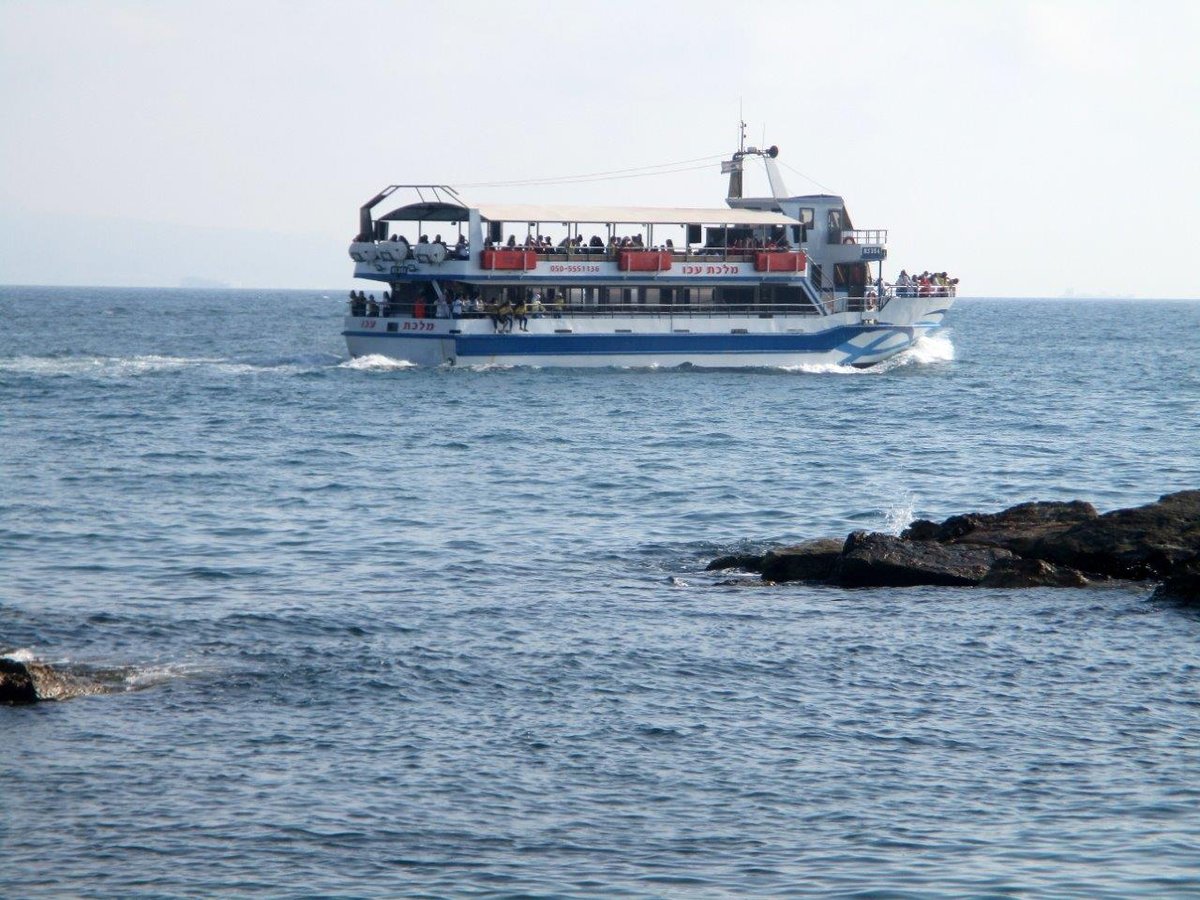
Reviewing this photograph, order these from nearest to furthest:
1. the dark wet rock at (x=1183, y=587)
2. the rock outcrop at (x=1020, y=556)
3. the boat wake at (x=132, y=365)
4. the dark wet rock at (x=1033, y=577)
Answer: the dark wet rock at (x=1183, y=587) < the dark wet rock at (x=1033, y=577) < the rock outcrop at (x=1020, y=556) < the boat wake at (x=132, y=365)

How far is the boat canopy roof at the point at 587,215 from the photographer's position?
188ft

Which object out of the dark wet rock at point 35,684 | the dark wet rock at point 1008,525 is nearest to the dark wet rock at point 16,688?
the dark wet rock at point 35,684

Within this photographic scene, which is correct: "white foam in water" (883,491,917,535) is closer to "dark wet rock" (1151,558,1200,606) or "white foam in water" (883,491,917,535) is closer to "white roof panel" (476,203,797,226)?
"dark wet rock" (1151,558,1200,606)

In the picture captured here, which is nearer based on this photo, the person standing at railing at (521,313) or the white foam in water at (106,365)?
the person standing at railing at (521,313)

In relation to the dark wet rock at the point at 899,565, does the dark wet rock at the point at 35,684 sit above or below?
below

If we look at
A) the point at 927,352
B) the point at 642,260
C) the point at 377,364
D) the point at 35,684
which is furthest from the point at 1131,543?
the point at 927,352

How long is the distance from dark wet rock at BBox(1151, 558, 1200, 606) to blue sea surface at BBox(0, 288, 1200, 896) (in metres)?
0.25

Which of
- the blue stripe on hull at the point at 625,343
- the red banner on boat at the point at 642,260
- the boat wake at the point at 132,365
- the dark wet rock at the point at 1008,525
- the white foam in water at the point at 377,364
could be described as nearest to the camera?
the dark wet rock at the point at 1008,525

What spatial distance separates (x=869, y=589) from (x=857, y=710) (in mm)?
6056

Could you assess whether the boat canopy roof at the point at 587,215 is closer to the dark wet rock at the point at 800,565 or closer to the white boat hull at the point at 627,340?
the white boat hull at the point at 627,340

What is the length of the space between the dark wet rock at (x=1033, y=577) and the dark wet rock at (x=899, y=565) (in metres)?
0.23

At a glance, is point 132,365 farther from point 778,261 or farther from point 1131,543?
point 1131,543

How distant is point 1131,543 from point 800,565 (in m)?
4.68

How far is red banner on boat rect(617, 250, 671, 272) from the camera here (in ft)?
190
